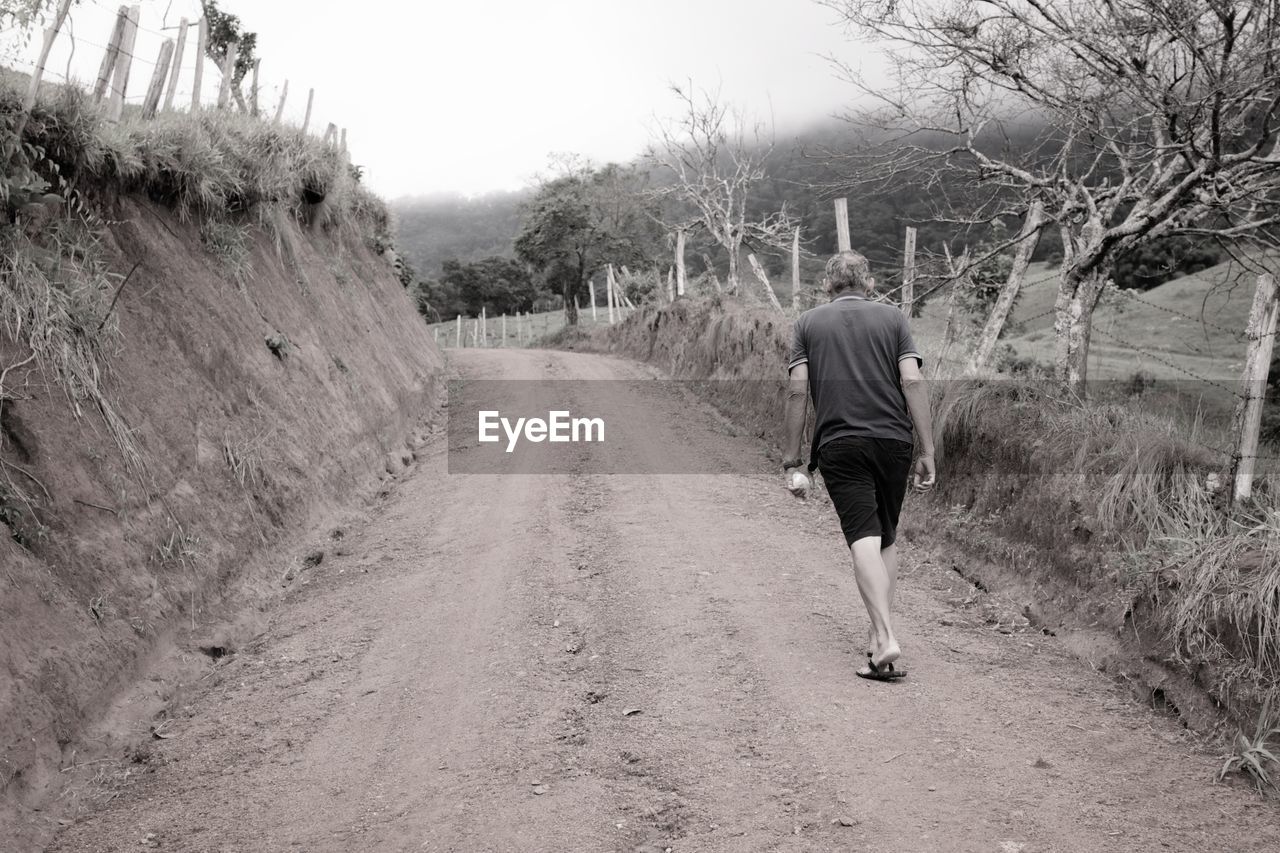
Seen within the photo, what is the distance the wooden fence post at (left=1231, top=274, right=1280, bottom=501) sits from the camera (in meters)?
5.40

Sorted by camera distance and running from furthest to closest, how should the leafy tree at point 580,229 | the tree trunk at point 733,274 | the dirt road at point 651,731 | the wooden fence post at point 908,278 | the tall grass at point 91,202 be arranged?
the leafy tree at point 580,229
the tree trunk at point 733,274
the wooden fence post at point 908,278
the tall grass at point 91,202
the dirt road at point 651,731

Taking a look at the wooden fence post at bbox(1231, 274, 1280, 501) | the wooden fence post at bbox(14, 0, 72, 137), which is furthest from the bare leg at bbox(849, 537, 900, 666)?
the wooden fence post at bbox(14, 0, 72, 137)

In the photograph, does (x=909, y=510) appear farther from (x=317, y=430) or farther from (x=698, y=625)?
(x=317, y=430)

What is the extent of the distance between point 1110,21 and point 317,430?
25.4 ft

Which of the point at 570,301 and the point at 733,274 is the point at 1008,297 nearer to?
the point at 733,274

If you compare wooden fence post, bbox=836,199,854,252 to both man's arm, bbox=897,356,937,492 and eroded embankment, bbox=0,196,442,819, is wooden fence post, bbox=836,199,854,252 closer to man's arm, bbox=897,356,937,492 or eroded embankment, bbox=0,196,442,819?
eroded embankment, bbox=0,196,442,819

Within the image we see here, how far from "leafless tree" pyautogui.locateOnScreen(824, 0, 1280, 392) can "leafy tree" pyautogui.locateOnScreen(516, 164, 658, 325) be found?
35891 mm

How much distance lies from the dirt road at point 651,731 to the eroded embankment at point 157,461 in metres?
0.52

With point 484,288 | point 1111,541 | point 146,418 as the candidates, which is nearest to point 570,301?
point 484,288

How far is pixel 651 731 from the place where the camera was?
170 inches

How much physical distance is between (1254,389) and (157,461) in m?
7.03

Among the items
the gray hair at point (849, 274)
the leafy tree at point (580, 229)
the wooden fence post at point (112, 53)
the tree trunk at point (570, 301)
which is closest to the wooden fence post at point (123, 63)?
the wooden fence post at point (112, 53)

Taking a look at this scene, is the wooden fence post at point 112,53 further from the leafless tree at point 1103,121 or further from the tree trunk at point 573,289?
the tree trunk at point 573,289

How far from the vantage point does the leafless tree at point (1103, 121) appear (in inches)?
227
